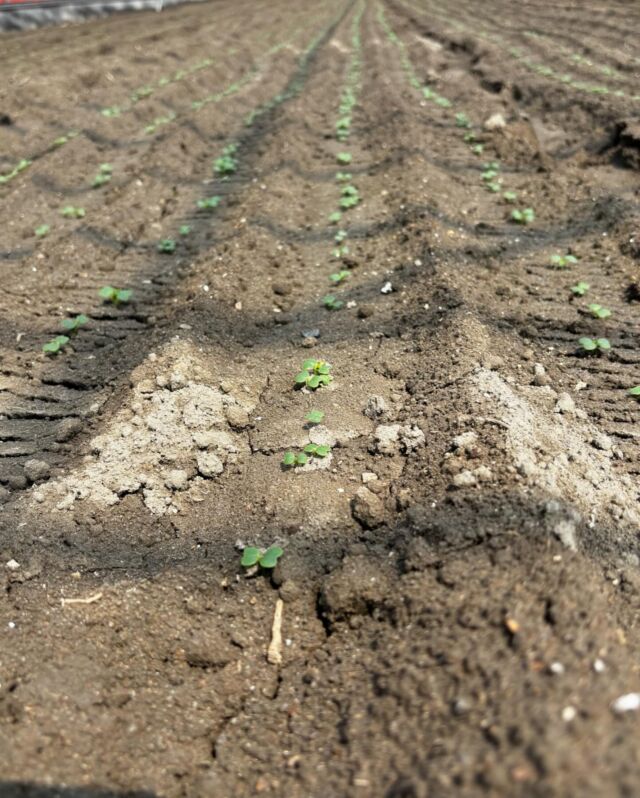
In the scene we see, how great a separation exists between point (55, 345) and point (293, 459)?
1848 mm

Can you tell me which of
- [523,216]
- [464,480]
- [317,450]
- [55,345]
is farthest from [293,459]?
[523,216]

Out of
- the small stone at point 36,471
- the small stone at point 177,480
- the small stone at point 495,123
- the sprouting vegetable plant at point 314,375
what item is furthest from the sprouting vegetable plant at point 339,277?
the small stone at point 495,123

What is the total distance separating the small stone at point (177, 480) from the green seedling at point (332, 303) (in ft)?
4.96

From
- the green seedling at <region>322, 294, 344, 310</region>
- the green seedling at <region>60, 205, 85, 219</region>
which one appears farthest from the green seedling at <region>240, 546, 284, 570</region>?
the green seedling at <region>60, 205, 85, 219</region>

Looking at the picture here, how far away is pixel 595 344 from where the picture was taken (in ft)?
10.8

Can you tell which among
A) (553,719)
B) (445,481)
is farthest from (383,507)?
(553,719)

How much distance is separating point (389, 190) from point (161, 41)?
9.02 meters

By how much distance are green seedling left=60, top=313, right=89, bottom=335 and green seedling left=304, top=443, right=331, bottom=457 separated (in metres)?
1.94

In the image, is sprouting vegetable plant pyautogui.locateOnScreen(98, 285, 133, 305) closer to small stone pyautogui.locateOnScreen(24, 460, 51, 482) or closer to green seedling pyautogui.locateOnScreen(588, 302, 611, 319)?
small stone pyautogui.locateOnScreen(24, 460, 51, 482)

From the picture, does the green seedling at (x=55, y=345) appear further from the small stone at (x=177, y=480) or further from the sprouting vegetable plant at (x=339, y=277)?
the sprouting vegetable plant at (x=339, y=277)

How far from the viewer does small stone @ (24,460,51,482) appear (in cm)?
279

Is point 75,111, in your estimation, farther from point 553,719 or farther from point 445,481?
point 553,719

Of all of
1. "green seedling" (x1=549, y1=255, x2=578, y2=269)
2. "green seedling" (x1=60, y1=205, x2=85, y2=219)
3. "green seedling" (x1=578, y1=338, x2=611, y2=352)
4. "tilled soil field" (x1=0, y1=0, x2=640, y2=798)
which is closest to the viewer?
"tilled soil field" (x1=0, y1=0, x2=640, y2=798)

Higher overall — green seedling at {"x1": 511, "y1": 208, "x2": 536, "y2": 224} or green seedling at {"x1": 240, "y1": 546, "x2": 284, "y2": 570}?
green seedling at {"x1": 511, "y1": 208, "x2": 536, "y2": 224}
